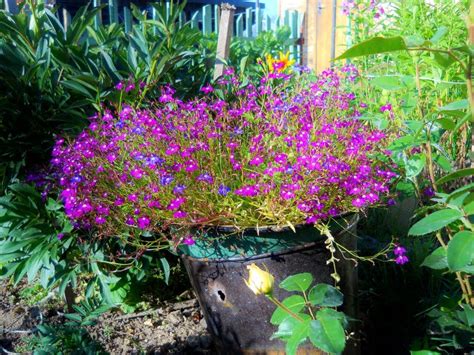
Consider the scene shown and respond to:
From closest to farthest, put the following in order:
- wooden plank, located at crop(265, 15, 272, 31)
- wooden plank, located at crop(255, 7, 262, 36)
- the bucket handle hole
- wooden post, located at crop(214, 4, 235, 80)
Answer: the bucket handle hole
wooden post, located at crop(214, 4, 235, 80)
wooden plank, located at crop(255, 7, 262, 36)
wooden plank, located at crop(265, 15, 272, 31)

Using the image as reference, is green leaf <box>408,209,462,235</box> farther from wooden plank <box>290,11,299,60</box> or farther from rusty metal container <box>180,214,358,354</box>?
wooden plank <box>290,11,299,60</box>

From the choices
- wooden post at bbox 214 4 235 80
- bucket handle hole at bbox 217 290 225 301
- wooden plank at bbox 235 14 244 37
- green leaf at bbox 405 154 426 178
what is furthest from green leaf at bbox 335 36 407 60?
wooden plank at bbox 235 14 244 37

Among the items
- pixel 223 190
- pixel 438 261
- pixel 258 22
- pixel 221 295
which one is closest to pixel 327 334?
pixel 438 261

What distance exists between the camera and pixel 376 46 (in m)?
0.71

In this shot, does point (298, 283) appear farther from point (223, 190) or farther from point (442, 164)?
point (442, 164)

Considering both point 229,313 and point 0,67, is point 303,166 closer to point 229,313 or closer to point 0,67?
point 229,313

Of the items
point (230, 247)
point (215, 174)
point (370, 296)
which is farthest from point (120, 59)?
point (370, 296)

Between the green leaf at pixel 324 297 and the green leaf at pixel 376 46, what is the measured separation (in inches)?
22.2

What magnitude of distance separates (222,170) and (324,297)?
2.28 feet

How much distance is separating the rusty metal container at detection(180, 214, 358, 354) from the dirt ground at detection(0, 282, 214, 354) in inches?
19.6

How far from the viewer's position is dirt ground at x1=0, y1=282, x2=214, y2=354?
2.20m

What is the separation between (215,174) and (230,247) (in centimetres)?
25

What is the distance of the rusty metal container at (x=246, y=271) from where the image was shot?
1.58 metres

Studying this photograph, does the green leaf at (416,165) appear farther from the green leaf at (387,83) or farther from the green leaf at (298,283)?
the green leaf at (298,283)
